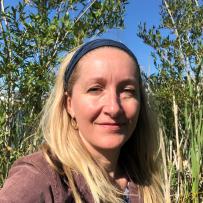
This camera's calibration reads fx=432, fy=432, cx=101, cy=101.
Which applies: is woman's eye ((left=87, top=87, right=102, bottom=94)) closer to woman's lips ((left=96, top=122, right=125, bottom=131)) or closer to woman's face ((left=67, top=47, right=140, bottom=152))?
woman's face ((left=67, top=47, right=140, bottom=152))

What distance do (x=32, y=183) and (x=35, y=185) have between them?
1 cm

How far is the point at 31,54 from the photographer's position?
109 inches

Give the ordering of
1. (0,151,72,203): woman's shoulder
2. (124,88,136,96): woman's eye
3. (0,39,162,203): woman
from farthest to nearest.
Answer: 1. (124,88,136,96): woman's eye
2. (0,39,162,203): woman
3. (0,151,72,203): woman's shoulder

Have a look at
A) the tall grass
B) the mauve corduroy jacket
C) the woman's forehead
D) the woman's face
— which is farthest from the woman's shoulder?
the tall grass

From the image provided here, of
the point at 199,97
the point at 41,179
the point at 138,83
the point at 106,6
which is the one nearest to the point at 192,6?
the point at 199,97

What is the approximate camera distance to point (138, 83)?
5.82ft

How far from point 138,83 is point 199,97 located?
1.77 metres

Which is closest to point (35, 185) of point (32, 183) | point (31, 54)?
point (32, 183)

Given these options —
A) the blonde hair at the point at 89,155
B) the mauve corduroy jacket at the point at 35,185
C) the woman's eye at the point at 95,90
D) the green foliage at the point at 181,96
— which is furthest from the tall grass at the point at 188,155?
the mauve corduroy jacket at the point at 35,185

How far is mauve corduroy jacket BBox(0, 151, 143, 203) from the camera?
128cm

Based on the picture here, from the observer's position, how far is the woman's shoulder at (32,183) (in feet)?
4.20

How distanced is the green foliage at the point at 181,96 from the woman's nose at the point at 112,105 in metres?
0.90

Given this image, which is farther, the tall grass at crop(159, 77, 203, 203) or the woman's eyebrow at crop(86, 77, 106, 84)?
the tall grass at crop(159, 77, 203, 203)

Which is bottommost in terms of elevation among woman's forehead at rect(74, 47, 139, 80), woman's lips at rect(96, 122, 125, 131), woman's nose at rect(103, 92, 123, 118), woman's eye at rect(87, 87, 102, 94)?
woman's lips at rect(96, 122, 125, 131)
